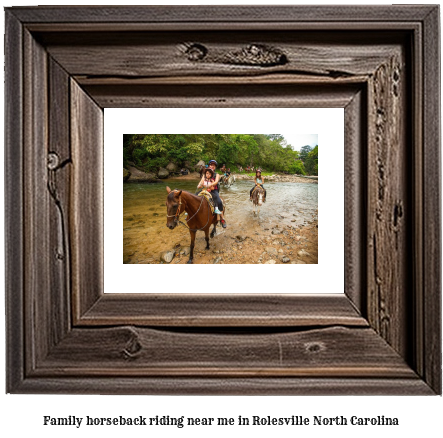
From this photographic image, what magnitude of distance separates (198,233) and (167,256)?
123 millimetres

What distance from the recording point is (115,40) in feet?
2.70

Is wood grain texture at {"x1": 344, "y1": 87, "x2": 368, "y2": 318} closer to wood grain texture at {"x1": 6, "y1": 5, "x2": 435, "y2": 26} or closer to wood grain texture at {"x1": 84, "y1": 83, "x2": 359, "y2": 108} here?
wood grain texture at {"x1": 84, "y1": 83, "x2": 359, "y2": 108}

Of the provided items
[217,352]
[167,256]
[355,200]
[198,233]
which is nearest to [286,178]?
[355,200]

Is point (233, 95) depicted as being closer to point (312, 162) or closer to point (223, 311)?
point (312, 162)

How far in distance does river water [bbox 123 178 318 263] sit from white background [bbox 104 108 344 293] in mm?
33

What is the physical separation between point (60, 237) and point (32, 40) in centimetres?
59

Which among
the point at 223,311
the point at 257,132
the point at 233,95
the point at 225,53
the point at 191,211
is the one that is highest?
the point at 225,53

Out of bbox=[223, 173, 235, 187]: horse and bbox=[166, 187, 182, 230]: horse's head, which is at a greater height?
bbox=[223, 173, 235, 187]: horse

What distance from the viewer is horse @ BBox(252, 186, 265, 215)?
2.88 ft

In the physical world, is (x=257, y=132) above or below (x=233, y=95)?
below

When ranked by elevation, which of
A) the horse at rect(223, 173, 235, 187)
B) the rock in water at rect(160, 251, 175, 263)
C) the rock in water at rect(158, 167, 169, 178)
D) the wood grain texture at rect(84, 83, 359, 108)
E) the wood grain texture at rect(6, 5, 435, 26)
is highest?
the wood grain texture at rect(6, 5, 435, 26)

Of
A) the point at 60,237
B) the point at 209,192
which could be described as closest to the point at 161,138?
the point at 209,192

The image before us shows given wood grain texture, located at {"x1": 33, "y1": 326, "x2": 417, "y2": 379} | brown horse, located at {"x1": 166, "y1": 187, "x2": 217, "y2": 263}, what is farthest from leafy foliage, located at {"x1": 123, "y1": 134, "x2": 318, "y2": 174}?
wood grain texture, located at {"x1": 33, "y1": 326, "x2": 417, "y2": 379}

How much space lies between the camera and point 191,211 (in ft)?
2.86
